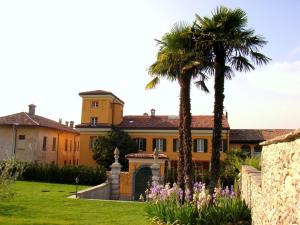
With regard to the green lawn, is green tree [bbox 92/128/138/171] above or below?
above

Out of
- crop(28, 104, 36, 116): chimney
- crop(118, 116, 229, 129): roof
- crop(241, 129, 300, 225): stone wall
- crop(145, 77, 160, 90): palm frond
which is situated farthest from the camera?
crop(28, 104, 36, 116): chimney

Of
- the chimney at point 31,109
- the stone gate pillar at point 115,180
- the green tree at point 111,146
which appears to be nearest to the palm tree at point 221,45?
the stone gate pillar at point 115,180

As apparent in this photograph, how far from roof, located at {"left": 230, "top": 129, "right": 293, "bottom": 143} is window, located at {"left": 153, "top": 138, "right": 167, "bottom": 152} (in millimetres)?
8069

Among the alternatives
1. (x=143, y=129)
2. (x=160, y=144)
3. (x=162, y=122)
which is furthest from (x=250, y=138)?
(x=143, y=129)

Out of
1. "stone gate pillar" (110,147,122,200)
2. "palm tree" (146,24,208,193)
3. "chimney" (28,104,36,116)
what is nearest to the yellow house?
"chimney" (28,104,36,116)

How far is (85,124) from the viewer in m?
48.7

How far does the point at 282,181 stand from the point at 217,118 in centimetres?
744

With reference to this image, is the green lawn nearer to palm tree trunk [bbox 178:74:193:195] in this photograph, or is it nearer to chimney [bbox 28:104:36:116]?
palm tree trunk [bbox 178:74:193:195]

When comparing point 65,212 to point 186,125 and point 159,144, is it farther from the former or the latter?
point 159,144

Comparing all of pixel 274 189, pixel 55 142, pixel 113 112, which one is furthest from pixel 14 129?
pixel 274 189

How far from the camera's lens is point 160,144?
47.6 metres

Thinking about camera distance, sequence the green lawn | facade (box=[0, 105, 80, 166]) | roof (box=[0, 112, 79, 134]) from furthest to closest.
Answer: facade (box=[0, 105, 80, 166]), roof (box=[0, 112, 79, 134]), the green lawn

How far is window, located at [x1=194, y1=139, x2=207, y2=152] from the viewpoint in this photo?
46.4 meters

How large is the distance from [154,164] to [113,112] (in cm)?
2230
